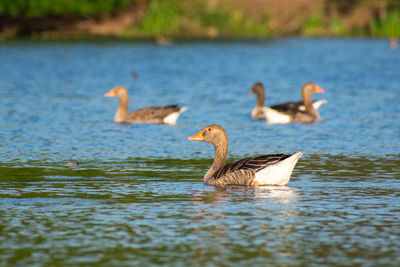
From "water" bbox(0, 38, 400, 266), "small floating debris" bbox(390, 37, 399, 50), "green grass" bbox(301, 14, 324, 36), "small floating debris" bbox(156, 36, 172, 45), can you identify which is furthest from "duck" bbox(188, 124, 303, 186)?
"green grass" bbox(301, 14, 324, 36)

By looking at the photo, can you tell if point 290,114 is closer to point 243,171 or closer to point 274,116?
point 274,116

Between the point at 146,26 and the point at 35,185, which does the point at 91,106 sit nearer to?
the point at 35,185

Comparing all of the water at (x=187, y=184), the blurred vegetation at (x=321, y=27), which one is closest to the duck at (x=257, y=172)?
the water at (x=187, y=184)

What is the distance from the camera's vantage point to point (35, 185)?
16047 millimetres

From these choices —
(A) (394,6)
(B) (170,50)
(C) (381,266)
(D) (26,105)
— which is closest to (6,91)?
(D) (26,105)

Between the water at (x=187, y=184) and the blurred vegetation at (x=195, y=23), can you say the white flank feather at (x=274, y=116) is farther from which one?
the blurred vegetation at (x=195, y=23)

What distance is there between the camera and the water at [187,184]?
11.4 meters

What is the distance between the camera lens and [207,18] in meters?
83.4

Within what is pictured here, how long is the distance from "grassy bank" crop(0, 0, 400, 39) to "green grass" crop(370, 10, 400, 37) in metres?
0.13

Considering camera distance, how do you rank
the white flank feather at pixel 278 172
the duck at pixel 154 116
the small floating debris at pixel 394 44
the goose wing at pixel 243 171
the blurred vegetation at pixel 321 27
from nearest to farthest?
the white flank feather at pixel 278 172 → the goose wing at pixel 243 171 → the duck at pixel 154 116 → the small floating debris at pixel 394 44 → the blurred vegetation at pixel 321 27

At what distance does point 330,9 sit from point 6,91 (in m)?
54.4

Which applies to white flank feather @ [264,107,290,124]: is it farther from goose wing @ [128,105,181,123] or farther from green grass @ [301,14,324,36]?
green grass @ [301,14,324,36]

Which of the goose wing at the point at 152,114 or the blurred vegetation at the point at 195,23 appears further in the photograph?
the blurred vegetation at the point at 195,23

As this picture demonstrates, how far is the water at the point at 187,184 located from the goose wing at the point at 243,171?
0.88 ft
